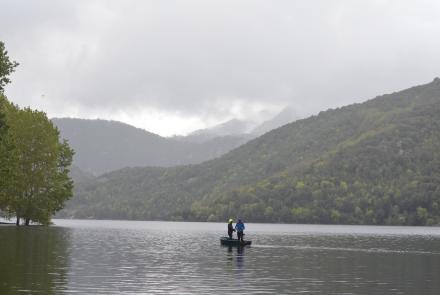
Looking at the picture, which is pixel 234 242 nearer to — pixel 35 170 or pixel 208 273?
pixel 208 273

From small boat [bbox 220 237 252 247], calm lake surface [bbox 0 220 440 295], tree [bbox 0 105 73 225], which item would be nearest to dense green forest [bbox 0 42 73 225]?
tree [bbox 0 105 73 225]

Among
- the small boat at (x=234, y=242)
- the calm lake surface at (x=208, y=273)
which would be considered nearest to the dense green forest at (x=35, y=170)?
the small boat at (x=234, y=242)

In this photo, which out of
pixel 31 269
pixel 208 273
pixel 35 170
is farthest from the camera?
pixel 35 170

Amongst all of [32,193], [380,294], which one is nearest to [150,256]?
[380,294]

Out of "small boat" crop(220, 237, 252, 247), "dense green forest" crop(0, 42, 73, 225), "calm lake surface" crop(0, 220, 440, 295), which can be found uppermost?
"dense green forest" crop(0, 42, 73, 225)

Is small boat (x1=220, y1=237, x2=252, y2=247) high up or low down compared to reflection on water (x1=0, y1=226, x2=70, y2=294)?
up

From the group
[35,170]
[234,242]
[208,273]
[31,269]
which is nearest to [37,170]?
[35,170]

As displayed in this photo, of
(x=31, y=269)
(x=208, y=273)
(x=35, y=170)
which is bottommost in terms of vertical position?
(x=208, y=273)

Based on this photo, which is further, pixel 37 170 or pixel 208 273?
pixel 37 170

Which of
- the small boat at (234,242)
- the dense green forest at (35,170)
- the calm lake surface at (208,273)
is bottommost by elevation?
the calm lake surface at (208,273)

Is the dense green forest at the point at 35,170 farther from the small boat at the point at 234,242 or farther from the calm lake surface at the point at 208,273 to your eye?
the calm lake surface at the point at 208,273

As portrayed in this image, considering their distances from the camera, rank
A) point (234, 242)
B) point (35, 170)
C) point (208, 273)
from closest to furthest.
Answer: point (208, 273)
point (234, 242)
point (35, 170)

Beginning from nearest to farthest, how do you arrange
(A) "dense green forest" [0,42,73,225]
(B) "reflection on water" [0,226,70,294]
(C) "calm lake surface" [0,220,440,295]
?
(B) "reflection on water" [0,226,70,294] → (C) "calm lake surface" [0,220,440,295] → (A) "dense green forest" [0,42,73,225]

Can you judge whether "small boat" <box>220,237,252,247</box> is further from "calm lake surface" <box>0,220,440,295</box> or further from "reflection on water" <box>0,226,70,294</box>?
"reflection on water" <box>0,226,70,294</box>
